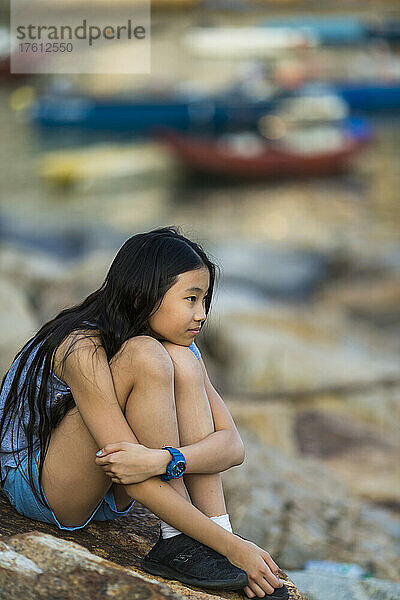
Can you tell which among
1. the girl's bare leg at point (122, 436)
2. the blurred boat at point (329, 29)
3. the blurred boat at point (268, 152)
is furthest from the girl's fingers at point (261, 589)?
the blurred boat at point (329, 29)

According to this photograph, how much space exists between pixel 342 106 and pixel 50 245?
6.94m

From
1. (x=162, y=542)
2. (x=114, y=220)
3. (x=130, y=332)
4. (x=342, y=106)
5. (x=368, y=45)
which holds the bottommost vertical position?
(x=162, y=542)

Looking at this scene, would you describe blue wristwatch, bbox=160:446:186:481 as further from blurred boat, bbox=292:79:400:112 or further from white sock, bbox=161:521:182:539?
blurred boat, bbox=292:79:400:112

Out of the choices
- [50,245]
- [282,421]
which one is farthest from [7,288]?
[50,245]

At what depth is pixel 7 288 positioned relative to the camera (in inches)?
175

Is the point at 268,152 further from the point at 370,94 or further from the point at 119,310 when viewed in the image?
the point at 119,310

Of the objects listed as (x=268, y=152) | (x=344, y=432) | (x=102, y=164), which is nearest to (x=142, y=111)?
(x=102, y=164)

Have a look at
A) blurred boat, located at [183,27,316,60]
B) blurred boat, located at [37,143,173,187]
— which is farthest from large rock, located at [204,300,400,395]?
blurred boat, located at [183,27,316,60]

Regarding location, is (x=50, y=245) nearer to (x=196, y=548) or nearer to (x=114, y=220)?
(x=114, y=220)

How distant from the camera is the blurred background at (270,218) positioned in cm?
333

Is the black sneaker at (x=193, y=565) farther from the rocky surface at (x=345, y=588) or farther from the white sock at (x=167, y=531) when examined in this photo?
the rocky surface at (x=345, y=588)

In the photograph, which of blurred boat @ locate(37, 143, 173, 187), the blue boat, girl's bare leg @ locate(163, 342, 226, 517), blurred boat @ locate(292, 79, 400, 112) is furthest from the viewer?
blurred boat @ locate(292, 79, 400, 112)

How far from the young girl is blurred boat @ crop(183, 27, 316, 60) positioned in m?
18.0

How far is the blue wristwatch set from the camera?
5.73 feet
